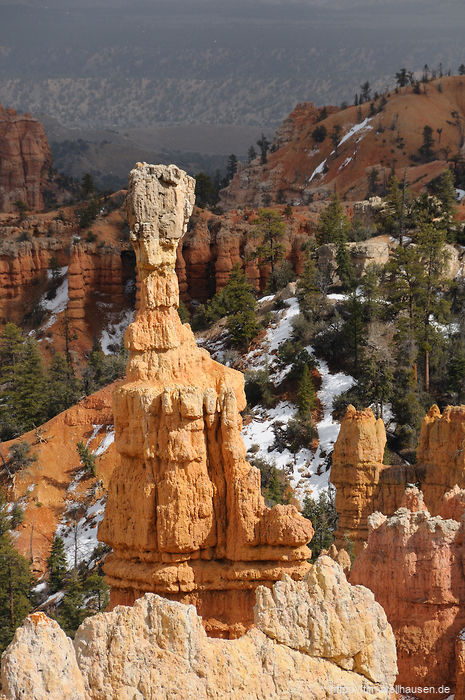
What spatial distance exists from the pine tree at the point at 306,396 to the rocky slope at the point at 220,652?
35.5 meters

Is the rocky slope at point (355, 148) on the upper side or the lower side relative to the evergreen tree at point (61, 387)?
upper

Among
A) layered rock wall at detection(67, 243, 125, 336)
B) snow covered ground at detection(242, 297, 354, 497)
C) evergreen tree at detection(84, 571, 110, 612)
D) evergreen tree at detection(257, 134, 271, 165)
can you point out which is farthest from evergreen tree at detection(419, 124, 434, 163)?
evergreen tree at detection(84, 571, 110, 612)

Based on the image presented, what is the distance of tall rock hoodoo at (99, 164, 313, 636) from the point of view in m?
17.6

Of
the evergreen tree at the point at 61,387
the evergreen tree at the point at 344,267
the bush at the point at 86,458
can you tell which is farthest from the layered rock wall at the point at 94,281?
the bush at the point at 86,458

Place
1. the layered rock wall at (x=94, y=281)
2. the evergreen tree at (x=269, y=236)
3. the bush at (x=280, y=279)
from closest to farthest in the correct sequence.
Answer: the bush at (x=280, y=279), the evergreen tree at (x=269, y=236), the layered rock wall at (x=94, y=281)

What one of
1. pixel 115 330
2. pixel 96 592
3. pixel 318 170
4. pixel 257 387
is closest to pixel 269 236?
pixel 115 330

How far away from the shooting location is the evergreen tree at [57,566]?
38969 mm

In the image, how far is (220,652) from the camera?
1146 centimetres

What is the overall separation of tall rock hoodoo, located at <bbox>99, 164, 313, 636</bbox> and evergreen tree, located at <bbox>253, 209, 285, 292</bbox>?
56.1 metres

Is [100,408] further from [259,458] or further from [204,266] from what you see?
[204,266]

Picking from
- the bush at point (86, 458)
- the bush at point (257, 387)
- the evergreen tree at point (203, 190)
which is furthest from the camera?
the evergreen tree at point (203, 190)

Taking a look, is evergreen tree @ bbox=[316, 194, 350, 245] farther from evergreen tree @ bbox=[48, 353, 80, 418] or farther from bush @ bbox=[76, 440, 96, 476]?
bush @ bbox=[76, 440, 96, 476]

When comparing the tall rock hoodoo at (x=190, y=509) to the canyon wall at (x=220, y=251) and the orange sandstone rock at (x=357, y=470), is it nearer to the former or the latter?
the orange sandstone rock at (x=357, y=470)

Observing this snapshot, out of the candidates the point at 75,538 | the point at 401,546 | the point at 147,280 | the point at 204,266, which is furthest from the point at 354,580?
the point at 204,266
